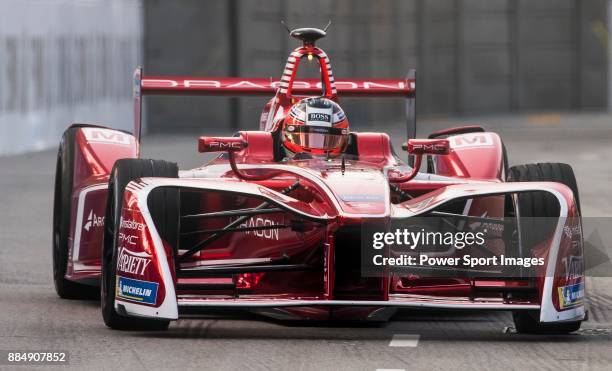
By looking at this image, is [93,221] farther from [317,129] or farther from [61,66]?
[61,66]

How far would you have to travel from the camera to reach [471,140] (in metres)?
10.9

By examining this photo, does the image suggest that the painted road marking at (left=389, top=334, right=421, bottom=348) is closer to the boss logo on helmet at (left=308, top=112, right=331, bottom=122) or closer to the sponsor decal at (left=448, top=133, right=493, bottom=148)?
the boss logo on helmet at (left=308, top=112, right=331, bottom=122)

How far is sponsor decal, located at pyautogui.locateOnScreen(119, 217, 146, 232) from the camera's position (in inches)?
324

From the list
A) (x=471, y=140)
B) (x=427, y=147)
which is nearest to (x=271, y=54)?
(x=471, y=140)

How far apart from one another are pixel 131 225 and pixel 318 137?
75.3 inches

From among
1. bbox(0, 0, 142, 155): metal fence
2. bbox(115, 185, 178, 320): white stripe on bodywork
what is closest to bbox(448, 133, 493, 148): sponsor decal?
bbox(115, 185, 178, 320): white stripe on bodywork

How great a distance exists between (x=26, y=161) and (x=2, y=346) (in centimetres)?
1451

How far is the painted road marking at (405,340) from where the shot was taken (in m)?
8.16

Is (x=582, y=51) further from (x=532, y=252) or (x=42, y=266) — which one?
(x=532, y=252)

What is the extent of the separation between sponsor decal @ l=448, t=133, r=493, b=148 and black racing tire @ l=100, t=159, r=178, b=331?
8.55 ft

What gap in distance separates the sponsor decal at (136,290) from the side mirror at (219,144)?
103 centimetres

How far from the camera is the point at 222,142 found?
29.8 feet

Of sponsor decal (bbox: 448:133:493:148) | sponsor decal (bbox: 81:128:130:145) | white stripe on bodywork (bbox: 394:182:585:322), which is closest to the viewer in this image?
white stripe on bodywork (bbox: 394:182:585:322)

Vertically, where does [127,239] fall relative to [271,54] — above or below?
below
